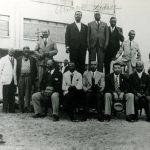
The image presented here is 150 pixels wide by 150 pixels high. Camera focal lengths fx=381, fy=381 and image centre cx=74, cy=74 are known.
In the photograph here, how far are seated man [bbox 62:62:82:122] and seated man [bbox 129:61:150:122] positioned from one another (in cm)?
72

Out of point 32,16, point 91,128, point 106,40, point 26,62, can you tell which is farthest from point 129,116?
point 32,16

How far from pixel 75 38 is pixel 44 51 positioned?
0.48 m

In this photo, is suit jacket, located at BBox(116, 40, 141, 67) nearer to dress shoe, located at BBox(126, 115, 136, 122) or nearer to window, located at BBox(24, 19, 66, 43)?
dress shoe, located at BBox(126, 115, 136, 122)

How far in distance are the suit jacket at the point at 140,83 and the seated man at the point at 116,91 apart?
0.32 feet

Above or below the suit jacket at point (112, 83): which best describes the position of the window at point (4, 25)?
above

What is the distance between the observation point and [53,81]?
199 inches

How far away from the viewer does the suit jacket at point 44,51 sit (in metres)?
5.34

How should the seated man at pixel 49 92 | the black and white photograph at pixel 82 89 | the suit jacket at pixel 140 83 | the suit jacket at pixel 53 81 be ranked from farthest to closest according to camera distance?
the suit jacket at pixel 140 83
the suit jacket at pixel 53 81
the seated man at pixel 49 92
the black and white photograph at pixel 82 89

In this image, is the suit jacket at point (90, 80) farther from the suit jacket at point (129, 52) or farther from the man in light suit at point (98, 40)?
the suit jacket at point (129, 52)

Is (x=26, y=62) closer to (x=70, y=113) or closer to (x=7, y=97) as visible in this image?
(x=7, y=97)

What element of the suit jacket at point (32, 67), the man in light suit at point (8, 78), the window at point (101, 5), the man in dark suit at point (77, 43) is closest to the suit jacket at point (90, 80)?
the man in dark suit at point (77, 43)

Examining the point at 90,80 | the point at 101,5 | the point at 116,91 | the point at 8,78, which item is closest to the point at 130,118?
the point at 116,91

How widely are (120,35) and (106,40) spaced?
0.83ft

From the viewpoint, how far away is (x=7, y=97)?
536cm
